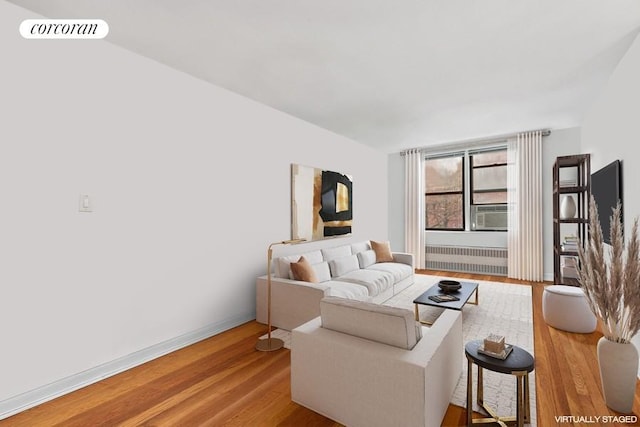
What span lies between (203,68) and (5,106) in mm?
1610

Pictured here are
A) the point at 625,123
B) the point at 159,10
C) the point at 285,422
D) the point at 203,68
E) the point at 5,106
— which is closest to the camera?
the point at 285,422

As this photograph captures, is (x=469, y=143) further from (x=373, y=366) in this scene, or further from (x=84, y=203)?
(x=84, y=203)

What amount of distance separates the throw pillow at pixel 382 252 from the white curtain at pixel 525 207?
8.45ft

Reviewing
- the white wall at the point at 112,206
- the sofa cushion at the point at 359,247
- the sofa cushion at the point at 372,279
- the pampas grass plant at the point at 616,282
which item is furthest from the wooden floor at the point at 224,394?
the sofa cushion at the point at 359,247

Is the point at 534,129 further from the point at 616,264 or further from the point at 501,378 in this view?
the point at 501,378

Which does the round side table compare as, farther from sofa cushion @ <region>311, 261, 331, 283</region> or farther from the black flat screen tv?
sofa cushion @ <region>311, 261, 331, 283</region>

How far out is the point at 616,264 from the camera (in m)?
2.07

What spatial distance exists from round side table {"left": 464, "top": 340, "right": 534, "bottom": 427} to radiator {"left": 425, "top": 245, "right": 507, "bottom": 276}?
16.0 ft

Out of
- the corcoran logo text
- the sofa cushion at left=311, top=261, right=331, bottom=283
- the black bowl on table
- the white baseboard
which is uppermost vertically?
the corcoran logo text

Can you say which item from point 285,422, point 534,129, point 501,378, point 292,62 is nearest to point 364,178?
point 534,129

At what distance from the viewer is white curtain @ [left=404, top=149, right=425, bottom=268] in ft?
23.6

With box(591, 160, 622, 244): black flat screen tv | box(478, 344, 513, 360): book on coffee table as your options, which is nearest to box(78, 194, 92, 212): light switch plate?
box(478, 344, 513, 360): book on coffee table

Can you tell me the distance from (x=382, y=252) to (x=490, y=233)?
2661mm

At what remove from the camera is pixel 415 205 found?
23.8 feet
